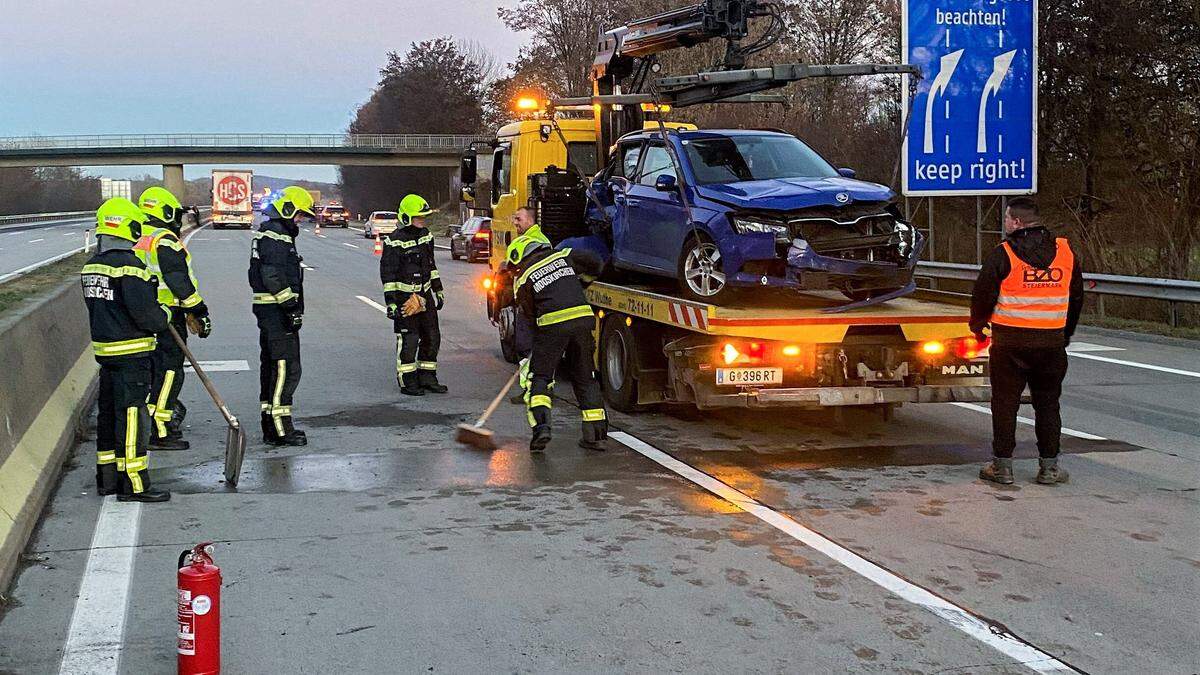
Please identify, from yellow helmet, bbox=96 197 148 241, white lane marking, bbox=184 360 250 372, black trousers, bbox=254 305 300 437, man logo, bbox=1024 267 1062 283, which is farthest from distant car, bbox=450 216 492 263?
man logo, bbox=1024 267 1062 283

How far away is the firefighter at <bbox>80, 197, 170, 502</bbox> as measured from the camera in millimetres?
7195

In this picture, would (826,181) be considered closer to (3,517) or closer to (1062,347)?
(1062,347)

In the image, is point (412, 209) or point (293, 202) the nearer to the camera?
point (293, 202)

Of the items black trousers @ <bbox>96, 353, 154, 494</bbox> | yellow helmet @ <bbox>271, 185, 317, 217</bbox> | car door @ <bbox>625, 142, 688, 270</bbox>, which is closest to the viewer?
black trousers @ <bbox>96, 353, 154, 494</bbox>

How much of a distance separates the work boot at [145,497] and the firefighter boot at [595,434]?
306 centimetres

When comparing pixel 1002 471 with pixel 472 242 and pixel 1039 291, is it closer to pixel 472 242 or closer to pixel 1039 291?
pixel 1039 291

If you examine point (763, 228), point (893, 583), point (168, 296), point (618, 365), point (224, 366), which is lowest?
point (893, 583)

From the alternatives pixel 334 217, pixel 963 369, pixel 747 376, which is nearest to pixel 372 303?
pixel 747 376

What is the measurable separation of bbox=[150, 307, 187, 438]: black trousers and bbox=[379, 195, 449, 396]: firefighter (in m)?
2.79

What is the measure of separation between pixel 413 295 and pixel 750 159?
11.9 ft

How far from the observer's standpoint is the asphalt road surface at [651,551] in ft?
15.8

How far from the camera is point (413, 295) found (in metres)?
11.8

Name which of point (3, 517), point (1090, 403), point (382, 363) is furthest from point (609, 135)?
point (3, 517)

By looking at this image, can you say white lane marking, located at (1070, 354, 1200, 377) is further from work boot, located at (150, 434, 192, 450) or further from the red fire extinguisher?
the red fire extinguisher
